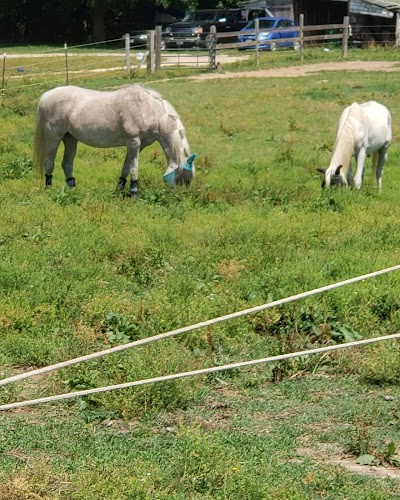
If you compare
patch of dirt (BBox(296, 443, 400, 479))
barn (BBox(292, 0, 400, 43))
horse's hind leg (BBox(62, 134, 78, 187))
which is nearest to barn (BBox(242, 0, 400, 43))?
barn (BBox(292, 0, 400, 43))

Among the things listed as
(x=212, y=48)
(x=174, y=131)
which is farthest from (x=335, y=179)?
(x=212, y=48)

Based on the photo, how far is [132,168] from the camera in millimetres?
12172

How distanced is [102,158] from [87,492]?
11.1 meters

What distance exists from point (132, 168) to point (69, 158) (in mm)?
1368

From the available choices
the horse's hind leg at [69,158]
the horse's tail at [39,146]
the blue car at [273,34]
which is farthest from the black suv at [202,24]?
the horse's tail at [39,146]

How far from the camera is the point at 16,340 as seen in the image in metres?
6.92

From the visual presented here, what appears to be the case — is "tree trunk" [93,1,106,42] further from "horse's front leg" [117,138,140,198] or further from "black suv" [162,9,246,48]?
"horse's front leg" [117,138,140,198]

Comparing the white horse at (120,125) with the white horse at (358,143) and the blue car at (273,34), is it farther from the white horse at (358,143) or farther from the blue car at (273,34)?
the blue car at (273,34)

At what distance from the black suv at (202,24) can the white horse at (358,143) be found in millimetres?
28061

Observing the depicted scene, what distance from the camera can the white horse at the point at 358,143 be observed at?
12.0 meters

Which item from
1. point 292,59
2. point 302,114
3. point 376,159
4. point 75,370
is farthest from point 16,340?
point 292,59

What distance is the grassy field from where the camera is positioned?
5000 mm

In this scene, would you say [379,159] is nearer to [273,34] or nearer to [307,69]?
[307,69]

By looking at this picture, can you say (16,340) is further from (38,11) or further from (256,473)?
(38,11)
